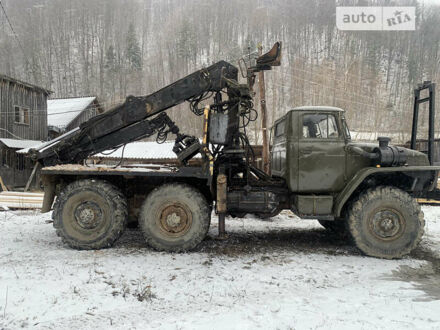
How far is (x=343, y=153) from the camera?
5.45 metres

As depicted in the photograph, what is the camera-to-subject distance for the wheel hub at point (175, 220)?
5258 mm

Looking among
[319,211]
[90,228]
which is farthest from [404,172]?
[90,228]

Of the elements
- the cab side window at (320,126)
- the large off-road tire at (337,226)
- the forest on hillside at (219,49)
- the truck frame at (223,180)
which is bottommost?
the large off-road tire at (337,226)

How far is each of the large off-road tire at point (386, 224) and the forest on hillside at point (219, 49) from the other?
24.8 meters

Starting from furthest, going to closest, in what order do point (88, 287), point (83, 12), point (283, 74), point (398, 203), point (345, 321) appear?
point (83, 12) → point (283, 74) → point (398, 203) → point (88, 287) → point (345, 321)

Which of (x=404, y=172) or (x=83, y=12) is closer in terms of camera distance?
(x=404, y=172)

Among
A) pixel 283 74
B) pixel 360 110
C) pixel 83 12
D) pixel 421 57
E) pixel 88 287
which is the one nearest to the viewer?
pixel 88 287

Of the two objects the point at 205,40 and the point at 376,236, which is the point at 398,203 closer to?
the point at 376,236

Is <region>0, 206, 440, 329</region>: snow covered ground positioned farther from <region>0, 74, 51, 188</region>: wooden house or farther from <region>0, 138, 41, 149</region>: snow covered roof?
<region>0, 74, 51, 188</region>: wooden house

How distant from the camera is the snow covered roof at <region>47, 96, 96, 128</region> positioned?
23347 millimetres

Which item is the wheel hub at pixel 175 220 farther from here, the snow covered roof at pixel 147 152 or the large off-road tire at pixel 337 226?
the snow covered roof at pixel 147 152

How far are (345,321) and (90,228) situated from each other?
4326mm

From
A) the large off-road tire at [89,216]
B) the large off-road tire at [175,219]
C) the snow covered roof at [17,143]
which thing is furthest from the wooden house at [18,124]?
the large off-road tire at [175,219]

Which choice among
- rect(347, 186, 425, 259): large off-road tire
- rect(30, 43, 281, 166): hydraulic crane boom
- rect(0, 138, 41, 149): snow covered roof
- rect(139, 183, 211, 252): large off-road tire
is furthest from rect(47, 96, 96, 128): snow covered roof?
rect(347, 186, 425, 259): large off-road tire
